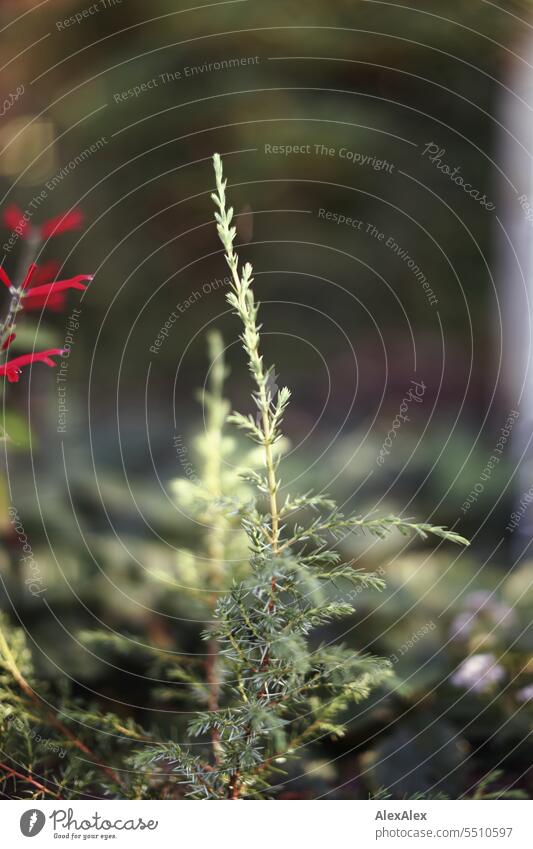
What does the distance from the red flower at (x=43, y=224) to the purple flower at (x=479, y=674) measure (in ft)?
0.96

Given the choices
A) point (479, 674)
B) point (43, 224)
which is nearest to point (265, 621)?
point (479, 674)

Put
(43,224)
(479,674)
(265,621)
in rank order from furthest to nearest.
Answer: (43,224)
(479,674)
(265,621)

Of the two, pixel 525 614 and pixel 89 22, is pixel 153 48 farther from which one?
pixel 525 614

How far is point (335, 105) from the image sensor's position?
688mm

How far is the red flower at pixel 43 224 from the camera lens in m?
0.39

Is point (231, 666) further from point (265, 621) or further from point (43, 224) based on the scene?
point (43, 224)

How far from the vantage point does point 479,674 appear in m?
0.38

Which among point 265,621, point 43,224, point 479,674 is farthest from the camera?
point 43,224

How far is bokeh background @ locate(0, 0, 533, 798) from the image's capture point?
50cm

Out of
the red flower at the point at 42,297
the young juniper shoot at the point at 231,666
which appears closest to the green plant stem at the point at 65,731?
the young juniper shoot at the point at 231,666

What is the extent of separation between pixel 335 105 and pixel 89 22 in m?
0.22
